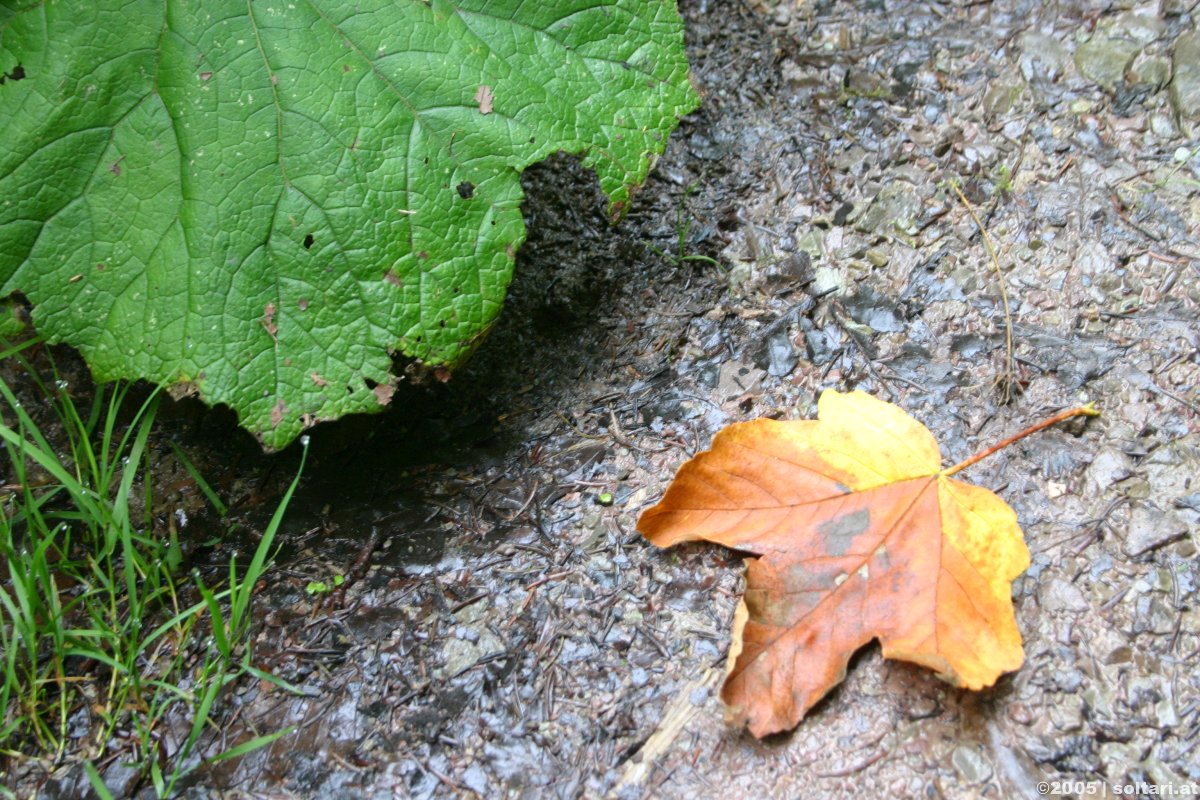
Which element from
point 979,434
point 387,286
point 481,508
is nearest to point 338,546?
point 481,508

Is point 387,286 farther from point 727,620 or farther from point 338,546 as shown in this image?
point 727,620

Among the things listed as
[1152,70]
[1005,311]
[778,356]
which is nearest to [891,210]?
[1005,311]

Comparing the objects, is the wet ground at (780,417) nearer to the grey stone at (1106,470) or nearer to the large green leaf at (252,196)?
the grey stone at (1106,470)

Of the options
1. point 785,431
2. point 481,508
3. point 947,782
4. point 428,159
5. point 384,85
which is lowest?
point 947,782

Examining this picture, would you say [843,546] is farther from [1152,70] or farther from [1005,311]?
[1152,70]

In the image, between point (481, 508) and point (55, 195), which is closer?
point (55, 195)

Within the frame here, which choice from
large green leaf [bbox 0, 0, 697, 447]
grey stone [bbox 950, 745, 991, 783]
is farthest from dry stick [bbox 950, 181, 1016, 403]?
large green leaf [bbox 0, 0, 697, 447]

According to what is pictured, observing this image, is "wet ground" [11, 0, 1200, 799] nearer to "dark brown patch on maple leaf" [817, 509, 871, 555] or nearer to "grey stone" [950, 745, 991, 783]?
"grey stone" [950, 745, 991, 783]

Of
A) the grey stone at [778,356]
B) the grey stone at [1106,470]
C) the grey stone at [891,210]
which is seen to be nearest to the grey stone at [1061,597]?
the grey stone at [1106,470]
